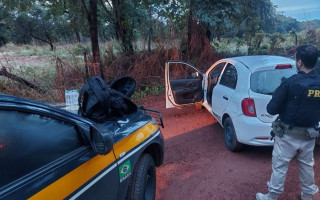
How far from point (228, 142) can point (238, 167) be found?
654 millimetres

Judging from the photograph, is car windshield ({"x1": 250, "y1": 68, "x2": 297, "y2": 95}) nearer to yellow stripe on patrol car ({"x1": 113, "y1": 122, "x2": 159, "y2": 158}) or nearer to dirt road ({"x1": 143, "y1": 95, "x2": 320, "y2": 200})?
dirt road ({"x1": 143, "y1": 95, "x2": 320, "y2": 200})

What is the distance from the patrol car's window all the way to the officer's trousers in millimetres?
2161

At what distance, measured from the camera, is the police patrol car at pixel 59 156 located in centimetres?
145

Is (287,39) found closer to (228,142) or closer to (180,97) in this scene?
(180,97)

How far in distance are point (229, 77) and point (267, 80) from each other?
34.1 inches

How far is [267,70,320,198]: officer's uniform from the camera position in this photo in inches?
98.3

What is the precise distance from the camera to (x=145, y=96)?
27.8 ft

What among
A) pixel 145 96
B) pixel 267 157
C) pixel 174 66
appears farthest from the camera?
pixel 174 66

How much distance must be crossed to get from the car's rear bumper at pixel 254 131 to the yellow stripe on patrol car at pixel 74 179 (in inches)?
98.3

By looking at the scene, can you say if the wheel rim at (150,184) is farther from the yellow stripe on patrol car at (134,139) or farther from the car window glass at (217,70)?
the car window glass at (217,70)

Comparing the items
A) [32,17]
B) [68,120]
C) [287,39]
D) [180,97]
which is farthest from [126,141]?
[32,17]

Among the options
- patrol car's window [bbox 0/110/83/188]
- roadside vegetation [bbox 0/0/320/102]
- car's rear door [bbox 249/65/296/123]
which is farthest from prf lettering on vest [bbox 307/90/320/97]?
roadside vegetation [bbox 0/0/320/102]

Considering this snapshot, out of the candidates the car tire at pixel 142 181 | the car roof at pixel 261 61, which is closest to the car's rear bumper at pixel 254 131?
the car roof at pixel 261 61

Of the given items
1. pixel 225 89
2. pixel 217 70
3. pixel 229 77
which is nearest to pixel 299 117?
pixel 225 89
